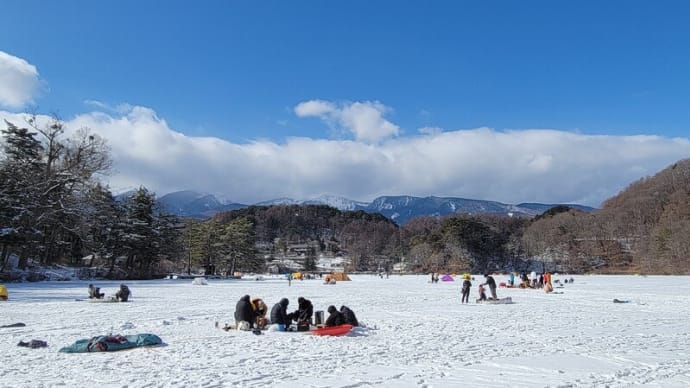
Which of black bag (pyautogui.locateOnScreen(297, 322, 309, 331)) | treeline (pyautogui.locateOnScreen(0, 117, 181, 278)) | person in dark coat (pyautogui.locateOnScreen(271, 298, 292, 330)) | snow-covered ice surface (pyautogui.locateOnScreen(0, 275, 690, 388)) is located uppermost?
treeline (pyautogui.locateOnScreen(0, 117, 181, 278))

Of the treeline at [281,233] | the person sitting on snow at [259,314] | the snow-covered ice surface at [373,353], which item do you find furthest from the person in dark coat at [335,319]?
the treeline at [281,233]

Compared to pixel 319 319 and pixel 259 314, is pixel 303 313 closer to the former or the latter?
pixel 319 319

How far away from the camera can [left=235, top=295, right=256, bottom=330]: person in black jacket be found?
13578 millimetres

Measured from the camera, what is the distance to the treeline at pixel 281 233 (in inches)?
1553

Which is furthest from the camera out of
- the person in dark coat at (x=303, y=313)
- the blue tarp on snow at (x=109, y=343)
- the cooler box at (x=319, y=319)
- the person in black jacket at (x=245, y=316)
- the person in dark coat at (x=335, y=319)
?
the cooler box at (x=319, y=319)

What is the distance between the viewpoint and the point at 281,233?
147625 millimetres

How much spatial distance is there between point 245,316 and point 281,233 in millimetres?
135092

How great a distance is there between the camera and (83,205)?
40156 mm

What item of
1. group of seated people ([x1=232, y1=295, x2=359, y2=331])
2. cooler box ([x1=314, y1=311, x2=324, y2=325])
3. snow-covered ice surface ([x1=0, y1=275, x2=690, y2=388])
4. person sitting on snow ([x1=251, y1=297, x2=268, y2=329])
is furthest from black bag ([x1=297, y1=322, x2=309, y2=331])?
person sitting on snow ([x1=251, y1=297, x2=268, y2=329])

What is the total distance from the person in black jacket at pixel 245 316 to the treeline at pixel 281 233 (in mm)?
29111

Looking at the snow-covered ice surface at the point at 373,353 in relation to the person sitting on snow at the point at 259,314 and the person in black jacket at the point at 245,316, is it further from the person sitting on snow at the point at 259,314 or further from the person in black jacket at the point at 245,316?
the person sitting on snow at the point at 259,314

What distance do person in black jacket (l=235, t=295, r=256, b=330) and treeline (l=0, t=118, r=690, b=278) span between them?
29.1 meters

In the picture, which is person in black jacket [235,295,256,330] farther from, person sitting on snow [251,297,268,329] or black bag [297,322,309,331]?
black bag [297,322,309,331]

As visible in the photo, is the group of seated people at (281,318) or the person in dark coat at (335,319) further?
the group of seated people at (281,318)
